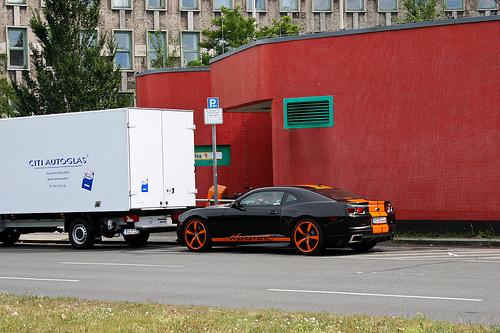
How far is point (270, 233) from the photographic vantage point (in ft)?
51.8

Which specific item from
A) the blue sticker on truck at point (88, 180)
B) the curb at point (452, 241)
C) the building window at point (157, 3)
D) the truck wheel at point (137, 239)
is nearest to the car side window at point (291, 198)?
the curb at point (452, 241)

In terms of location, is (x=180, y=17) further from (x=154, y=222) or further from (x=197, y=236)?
(x=197, y=236)

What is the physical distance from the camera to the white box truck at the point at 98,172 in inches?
710

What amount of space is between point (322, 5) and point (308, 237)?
35.6 m

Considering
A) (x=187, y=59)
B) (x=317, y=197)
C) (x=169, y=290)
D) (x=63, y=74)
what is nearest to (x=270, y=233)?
(x=317, y=197)

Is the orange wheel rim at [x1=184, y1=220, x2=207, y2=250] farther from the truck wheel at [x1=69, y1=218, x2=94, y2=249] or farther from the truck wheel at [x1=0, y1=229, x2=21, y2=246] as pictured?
the truck wheel at [x1=0, y1=229, x2=21, y2=246]

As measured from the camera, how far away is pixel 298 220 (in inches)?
608

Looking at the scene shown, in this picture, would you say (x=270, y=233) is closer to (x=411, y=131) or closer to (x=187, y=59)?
(x=411, y=131)

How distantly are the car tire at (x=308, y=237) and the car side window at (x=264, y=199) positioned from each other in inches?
30.4

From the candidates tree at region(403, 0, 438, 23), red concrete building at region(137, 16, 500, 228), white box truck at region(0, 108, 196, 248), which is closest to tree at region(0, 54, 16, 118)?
white box truck at region(0, 108, 196, 248)

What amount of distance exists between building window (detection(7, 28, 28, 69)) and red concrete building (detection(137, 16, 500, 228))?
88.8 ft

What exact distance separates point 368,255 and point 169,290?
5.70 m

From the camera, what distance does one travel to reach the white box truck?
18.0m

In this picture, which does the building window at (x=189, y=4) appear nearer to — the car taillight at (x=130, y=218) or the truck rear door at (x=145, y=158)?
the truck rear door at (x=145, y=158)
